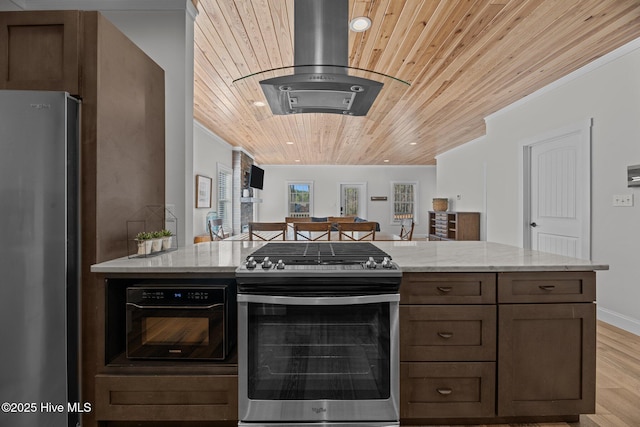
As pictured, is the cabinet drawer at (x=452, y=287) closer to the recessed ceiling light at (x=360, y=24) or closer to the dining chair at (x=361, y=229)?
the recessed ceiling light at (x=360, y=24)

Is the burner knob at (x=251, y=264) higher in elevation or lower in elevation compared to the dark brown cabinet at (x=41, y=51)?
lower

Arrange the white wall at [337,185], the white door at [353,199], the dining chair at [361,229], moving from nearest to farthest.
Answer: the dining chair at [361,229] → the white wall at [337,185] → the white door at [353,199]

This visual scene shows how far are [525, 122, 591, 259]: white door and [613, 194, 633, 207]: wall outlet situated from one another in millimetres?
291

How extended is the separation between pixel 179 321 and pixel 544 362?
5.93 ft

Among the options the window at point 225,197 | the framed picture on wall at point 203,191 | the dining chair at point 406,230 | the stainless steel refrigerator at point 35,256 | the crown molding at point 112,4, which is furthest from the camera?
the window at point 225,197

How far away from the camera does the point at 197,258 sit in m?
Answer: 1.79

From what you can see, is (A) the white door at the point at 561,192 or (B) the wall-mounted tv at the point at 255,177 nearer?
(A) the white door at the point at 561,192

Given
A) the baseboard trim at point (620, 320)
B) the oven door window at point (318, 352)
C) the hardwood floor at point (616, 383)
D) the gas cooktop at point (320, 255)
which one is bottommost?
the hardwood floor at point (616, 383)

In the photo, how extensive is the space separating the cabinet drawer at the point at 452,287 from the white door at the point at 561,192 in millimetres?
2605

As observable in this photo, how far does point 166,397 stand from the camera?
60.9 inches

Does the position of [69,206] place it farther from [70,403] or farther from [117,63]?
[70,403]

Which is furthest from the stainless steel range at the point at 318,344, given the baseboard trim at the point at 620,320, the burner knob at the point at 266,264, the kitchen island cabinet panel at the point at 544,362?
the baseboard trim at the point at 620,320

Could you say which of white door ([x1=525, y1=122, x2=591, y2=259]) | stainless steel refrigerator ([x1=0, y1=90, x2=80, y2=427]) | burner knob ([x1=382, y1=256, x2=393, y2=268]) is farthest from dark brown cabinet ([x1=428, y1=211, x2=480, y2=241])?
stainless steel refrigerator ([x1=0, y1=90, x2=80, y2=427])

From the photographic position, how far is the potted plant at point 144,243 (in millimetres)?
1771
